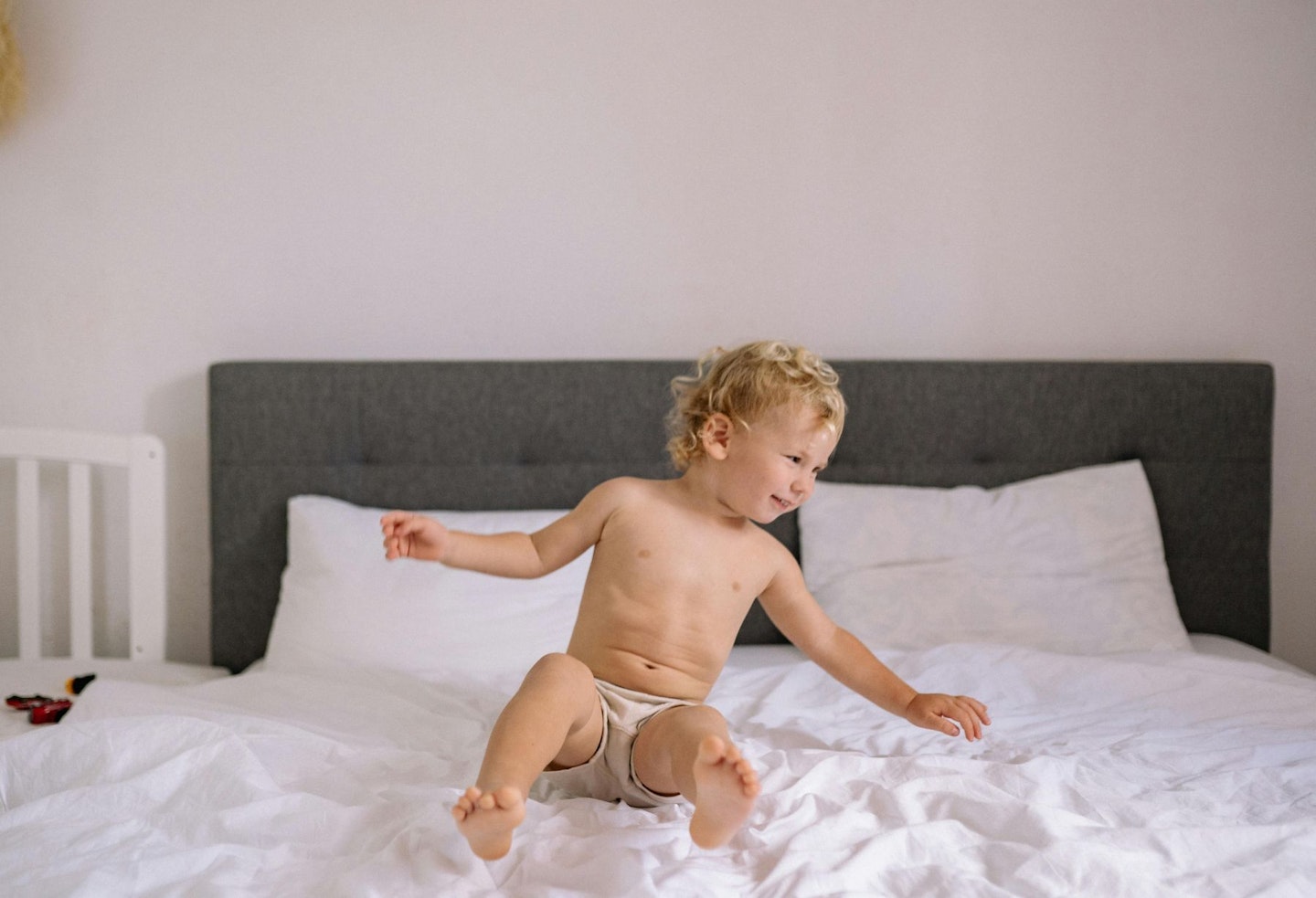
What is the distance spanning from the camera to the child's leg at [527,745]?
3.29 feet

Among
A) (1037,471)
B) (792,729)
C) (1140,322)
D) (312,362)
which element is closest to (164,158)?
(312,362)

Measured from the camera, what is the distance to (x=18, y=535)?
2125 mm

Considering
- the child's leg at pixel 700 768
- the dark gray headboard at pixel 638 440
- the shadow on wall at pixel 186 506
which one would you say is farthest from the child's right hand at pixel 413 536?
the shadow on wall at pixel 186 506

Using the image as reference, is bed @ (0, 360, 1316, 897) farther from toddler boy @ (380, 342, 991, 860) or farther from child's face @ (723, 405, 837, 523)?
child's face @ (723, 405, 837, 523)

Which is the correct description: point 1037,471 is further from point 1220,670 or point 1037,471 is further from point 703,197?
point 703,197

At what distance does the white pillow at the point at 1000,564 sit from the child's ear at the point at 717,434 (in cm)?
75

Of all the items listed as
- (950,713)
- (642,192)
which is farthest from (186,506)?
(950,713)

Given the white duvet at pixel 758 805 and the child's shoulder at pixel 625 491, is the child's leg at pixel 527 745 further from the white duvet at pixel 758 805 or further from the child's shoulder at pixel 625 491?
the child's shoulder at pixel 625 491

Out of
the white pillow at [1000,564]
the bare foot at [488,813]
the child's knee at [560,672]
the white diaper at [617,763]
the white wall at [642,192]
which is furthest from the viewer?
the white wall at [642,192]

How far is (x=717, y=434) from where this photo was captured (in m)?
1.42

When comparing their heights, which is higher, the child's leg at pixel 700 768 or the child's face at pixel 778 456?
the child's face at pixel 778 456

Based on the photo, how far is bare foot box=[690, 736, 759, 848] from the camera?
3.36 ft

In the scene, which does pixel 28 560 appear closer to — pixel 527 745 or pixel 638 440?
pixel 638 440

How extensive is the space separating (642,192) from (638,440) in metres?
0.55
